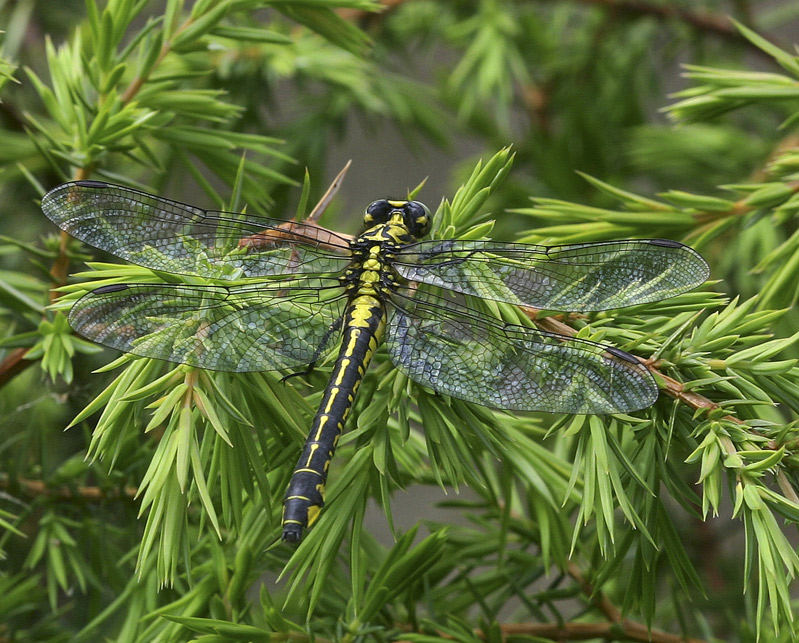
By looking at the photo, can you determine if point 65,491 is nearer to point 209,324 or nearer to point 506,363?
point 209,324

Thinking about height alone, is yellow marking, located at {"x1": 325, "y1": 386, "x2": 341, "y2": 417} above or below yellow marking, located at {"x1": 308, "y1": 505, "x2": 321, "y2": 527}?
above

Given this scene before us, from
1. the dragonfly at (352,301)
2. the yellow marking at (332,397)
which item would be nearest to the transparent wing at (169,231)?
the dragonfly at (352,301)

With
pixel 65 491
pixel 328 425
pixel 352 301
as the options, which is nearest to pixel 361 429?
pixel 328 425

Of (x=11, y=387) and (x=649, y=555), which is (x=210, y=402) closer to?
(x=649, y=555)

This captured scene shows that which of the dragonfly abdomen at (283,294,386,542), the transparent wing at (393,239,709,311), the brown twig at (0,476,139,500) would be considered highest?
the transparent wing at (393,239,709,311)

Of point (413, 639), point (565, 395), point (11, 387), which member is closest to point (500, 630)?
point (413, 639)

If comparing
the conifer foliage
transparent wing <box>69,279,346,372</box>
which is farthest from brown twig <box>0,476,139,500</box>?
transparent wing <box>69,279,346,372</box>

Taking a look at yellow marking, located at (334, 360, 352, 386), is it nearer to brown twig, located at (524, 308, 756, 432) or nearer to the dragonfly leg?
the dragonfly leg

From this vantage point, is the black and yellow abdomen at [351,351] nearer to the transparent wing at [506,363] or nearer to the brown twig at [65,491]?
the transparent wing at [506,363]
